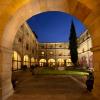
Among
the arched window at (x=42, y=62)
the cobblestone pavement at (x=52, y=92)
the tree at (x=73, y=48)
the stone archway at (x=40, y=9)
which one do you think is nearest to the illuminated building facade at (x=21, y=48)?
the cobblestone pavement at (x=52, y=92)

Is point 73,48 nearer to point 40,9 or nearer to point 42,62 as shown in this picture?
point 42,62

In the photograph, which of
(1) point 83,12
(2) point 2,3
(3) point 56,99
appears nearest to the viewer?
(2) point 2,3

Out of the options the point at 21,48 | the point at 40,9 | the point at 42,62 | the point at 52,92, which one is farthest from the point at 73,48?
the point at 52,92

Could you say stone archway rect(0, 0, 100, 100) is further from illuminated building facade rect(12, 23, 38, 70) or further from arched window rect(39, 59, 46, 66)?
arched window rect(39, 59, 46, 66)

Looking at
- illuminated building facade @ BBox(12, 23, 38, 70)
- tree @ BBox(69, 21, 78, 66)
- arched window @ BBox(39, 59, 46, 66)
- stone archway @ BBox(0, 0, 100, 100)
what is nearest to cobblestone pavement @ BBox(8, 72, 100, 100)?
stone archway @ BBox(0, 0, 100, 100)

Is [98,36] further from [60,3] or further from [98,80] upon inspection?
[60,3]

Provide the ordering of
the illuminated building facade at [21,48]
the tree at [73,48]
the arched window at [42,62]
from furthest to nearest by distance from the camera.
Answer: the arched window at [42,62]
the tree at [73,48]
the illuminated building facade at [21,48]

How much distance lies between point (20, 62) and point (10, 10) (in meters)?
22.4

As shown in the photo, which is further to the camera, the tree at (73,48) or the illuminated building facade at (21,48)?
the tree at (73,48)

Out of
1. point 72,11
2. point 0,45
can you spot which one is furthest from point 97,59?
point 0,45

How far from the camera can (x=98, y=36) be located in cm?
873

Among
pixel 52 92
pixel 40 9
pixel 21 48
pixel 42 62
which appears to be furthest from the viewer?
pixel 42 62

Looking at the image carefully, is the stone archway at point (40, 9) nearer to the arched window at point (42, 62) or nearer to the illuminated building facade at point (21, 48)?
the illuminated building facade at point (21, 48)

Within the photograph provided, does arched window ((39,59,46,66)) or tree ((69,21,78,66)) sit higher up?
tree ((69,21,78,66))
